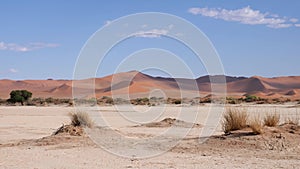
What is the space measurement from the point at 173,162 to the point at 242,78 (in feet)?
479

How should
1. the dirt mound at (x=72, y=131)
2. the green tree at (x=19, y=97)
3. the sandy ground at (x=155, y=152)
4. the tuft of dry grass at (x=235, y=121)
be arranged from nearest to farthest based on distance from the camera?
the sandy ground at (x=155, y=152) → the tuft of dry grass at (x=235, y=121) → the dirt mound at (x=72, y=131) → the green tree at (x=19, y=97)

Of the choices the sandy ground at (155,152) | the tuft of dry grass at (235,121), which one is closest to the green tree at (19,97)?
the sandy ground at (155,152)

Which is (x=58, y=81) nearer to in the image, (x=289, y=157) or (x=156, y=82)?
(x=156, y=82)

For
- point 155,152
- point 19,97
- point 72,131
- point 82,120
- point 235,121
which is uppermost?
point 19,97

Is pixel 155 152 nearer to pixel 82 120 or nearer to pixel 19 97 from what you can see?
pixel 82 120

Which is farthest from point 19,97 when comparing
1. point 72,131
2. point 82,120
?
point 72,131

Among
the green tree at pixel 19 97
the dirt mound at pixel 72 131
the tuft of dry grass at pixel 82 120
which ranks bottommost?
the dirt mound at pixel 72 131

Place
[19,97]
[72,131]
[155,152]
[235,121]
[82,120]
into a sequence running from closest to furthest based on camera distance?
[155,152], [235,121], [72,131], [82,120], [19,97]

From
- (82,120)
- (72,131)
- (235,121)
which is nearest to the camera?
(235,121)

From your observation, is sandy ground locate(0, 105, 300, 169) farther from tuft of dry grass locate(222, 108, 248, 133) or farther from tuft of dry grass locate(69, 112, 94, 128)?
tuft of dry grass locate(69, 112, 94, 128)

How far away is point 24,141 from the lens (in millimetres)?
18906

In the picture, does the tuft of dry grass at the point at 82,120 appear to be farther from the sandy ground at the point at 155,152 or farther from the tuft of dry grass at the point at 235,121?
the tuft of dry grass at the point at 235,121

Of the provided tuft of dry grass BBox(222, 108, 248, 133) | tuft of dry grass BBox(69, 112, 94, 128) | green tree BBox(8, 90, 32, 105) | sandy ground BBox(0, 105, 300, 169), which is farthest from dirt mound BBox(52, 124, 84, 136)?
green tree BBox(8, 90, 32, 105)

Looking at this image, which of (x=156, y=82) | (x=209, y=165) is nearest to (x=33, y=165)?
(x=209, y=165)
